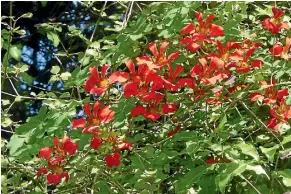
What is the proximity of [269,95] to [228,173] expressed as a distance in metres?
0.37

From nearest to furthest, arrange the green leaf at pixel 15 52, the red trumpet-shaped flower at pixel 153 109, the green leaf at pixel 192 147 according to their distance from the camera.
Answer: the green leaf at pixel 192 147 → the red trumpet-shaped flower at pixel 153 109 → the green leaf at pixel 15 52

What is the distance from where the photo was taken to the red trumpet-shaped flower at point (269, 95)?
1.64 metres

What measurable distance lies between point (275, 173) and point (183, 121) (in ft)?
1.45

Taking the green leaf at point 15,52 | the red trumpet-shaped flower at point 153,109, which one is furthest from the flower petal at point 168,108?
the green leaf at point 15,52

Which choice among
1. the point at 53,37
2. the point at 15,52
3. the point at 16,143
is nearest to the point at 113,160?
the point at 16,143

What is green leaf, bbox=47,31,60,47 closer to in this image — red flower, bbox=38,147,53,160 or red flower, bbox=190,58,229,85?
red flower, bbox=38,147,53,160

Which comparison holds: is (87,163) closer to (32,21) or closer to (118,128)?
(118,128)

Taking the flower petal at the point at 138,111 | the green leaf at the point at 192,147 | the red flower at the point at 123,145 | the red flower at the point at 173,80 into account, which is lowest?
the red flower at the point at 123,145

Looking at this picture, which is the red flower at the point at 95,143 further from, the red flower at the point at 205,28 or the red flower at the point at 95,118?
the red flower at the point at 205,28

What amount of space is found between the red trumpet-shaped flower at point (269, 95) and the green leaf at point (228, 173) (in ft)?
1.00

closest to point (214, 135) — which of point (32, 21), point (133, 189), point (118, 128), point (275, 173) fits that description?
point (275, 173)

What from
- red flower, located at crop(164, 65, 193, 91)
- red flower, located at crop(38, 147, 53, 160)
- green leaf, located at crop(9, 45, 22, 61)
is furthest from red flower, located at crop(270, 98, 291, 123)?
green leaf, located at crop(9, 45, 22, 61)

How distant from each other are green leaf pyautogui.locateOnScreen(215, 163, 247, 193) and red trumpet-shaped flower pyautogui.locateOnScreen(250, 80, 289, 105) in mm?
304

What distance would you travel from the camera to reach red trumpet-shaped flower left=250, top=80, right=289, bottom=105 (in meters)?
1.64
